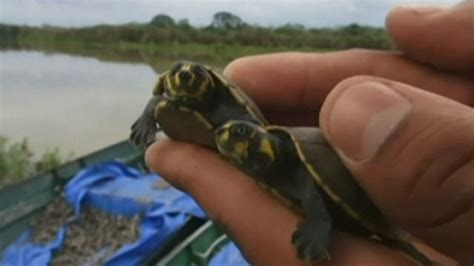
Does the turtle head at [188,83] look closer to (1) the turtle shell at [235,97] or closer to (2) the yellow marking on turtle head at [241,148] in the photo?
(1) the turtle shell at [235,97]

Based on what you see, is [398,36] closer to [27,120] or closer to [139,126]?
[139,126]

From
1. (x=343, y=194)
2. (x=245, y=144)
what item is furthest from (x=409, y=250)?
(x=245, y=144)

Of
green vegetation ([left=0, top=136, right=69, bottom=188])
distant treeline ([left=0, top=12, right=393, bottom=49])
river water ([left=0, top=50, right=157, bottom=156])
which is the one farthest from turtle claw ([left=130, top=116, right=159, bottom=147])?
river water ([left=0, top=50, right=157, bottom=156])

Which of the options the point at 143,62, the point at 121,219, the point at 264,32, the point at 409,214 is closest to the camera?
the point at 409,214

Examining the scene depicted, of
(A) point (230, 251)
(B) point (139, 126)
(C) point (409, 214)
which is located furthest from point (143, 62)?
(C) point (409, 214)

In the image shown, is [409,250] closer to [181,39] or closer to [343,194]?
[343,194]

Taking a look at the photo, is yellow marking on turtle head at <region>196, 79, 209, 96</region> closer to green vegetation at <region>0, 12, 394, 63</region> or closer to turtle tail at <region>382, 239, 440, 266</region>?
turtle tail at <region>382, 239, 440, 266</region>
